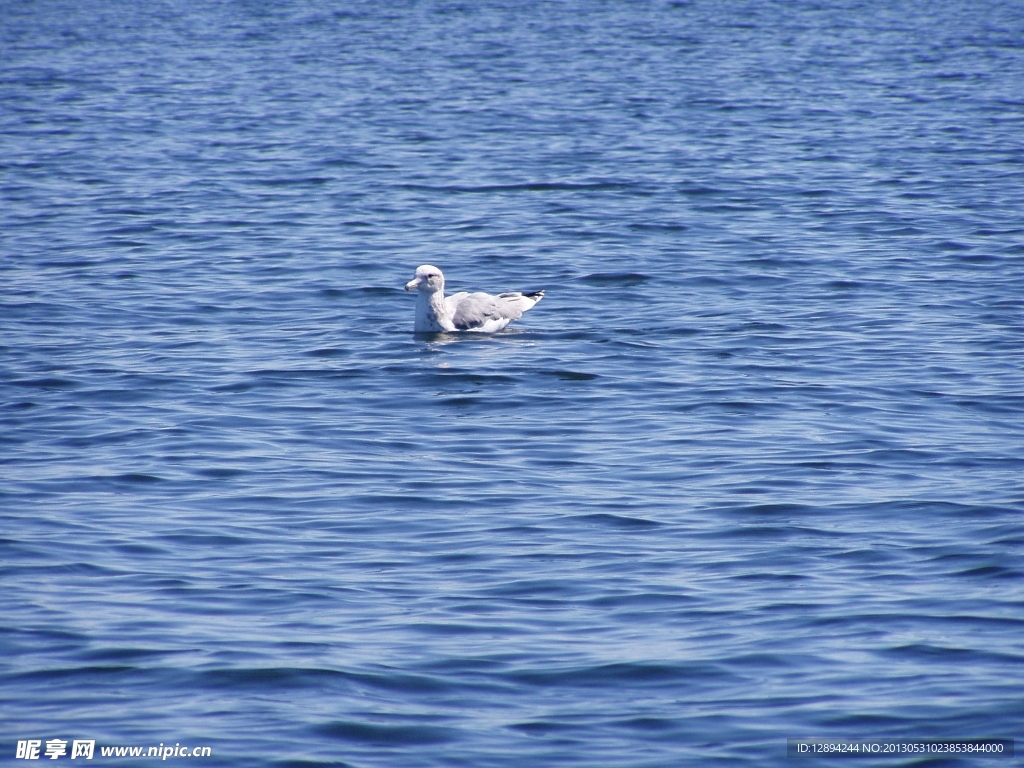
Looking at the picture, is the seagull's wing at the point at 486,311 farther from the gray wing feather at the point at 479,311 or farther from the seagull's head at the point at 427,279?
the seagull's head at the point at 427,279

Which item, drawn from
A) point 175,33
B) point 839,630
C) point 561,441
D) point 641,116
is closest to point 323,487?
point 561,441

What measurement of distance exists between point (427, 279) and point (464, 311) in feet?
1.98

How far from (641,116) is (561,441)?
21606mm

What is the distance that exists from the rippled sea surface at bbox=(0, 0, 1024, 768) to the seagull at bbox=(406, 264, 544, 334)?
12.2 inches

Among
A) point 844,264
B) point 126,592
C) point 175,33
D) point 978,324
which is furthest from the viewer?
point 175,33

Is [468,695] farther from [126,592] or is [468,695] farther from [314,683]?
[126,592]

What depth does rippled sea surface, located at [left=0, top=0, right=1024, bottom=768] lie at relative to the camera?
313 inches

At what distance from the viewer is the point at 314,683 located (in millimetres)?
8039

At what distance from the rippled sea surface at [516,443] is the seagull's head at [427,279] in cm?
60

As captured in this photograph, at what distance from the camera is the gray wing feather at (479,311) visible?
16.6 metres

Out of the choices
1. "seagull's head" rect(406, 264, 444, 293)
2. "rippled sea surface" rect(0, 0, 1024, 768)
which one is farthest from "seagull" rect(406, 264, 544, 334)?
"rippled sea surface" rect(0, 0, 1024, 768)

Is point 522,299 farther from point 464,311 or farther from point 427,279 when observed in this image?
point 427,279

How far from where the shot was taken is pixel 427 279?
16.2m

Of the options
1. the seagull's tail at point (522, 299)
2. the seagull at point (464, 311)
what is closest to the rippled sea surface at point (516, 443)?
the seagull at point (464, 311)
